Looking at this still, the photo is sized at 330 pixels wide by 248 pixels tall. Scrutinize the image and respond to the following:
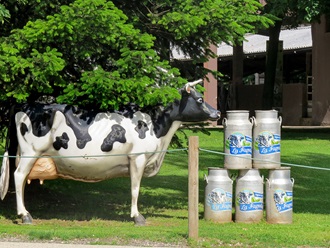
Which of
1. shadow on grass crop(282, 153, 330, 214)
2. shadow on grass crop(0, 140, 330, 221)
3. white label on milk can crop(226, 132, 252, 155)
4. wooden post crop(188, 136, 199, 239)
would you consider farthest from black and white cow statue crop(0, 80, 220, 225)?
shadow on grass crop(282, 153, 330, 214)

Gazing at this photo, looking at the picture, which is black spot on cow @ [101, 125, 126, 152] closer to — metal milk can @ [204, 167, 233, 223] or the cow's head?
the cow's head

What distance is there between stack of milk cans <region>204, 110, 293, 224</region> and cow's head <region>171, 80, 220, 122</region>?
34 centimetres

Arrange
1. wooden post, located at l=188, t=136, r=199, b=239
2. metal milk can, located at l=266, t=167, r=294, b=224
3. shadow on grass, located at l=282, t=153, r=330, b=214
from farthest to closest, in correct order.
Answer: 1. shadow on grass, located at l=282, t=153, r=330, b=214
2. metal milk can, located at l=266, t=167, r=294, b=224
3. wooden post, located at l=188, t=136, r=199, b=239

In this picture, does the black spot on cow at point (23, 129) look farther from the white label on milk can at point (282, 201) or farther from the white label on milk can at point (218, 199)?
the white label on milk can at point (282, 201)

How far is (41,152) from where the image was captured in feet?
35.6

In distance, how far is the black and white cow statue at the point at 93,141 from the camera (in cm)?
1069

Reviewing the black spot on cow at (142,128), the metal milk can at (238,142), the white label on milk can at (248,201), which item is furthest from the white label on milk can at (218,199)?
the black spot on cow at (142,128)

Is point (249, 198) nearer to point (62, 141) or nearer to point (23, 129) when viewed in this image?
point (62, 141)

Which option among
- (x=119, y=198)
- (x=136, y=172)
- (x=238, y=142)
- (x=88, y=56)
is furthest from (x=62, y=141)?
(x=119, y=198)

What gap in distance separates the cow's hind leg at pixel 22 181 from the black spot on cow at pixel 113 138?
107cm

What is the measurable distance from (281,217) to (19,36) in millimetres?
4514

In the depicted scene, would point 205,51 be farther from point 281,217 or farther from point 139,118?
point 281,217

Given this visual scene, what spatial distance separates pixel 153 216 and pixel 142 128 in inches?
63.8

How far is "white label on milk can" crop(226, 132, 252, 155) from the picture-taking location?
10922mm
